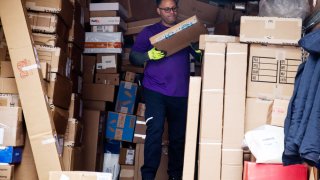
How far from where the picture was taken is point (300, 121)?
2588 millimetres

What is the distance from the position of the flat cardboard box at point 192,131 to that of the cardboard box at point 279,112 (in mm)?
546

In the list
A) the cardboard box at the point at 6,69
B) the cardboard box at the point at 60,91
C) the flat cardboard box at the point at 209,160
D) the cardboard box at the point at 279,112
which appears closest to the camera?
the cardboard box at the point at 279,112

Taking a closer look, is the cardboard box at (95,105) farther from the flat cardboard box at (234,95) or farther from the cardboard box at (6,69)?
the flat cardboard box at (234,95)

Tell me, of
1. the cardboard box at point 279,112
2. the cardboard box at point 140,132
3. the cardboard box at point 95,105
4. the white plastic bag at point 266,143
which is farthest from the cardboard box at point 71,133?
the cardboard box at point 279,112

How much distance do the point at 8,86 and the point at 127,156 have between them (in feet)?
5.37

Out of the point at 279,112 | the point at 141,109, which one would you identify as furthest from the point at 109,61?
the point at 279,112

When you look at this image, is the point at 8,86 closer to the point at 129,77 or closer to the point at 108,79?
the point at 108,79

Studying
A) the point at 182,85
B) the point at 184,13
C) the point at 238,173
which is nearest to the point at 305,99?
the point at 238,173

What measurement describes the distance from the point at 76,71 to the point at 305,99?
8.58 ft

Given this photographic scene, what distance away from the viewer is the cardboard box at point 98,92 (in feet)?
16.3

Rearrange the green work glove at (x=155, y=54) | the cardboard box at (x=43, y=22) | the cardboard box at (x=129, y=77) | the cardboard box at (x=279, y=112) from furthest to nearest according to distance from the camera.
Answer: the cardboard box at (x=129, y=77) < the green work glove at (x=155, y=54) < the cardboard box at (x=43, y=22) < the cardboard box at (x=279, y=112)

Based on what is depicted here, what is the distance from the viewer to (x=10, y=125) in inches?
138

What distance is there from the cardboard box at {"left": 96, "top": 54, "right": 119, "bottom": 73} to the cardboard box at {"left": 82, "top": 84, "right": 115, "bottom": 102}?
0.59ft

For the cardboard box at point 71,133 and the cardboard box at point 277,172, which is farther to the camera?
the cardboard box at point 71,133
